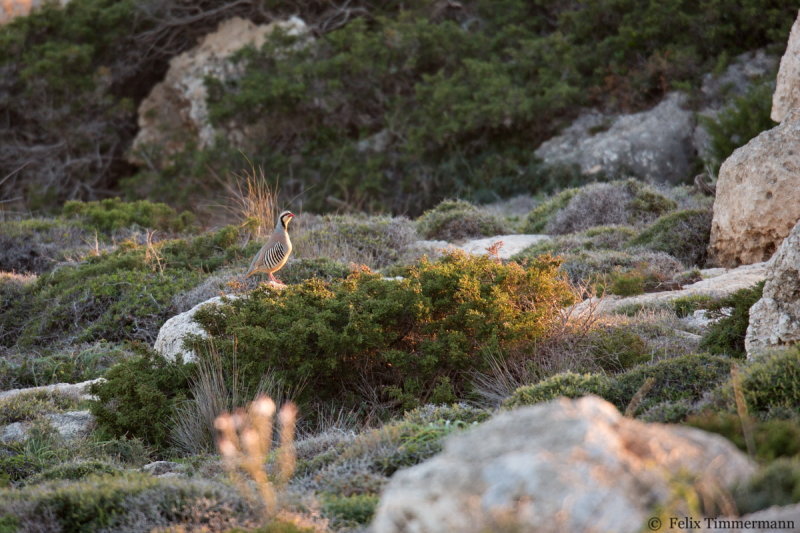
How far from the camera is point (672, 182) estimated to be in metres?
16.5

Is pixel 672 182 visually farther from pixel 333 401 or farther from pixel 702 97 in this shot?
pixel 333 401

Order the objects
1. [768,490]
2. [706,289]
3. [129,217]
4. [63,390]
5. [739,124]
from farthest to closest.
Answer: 1. [739,124]
2. [129,217]
3. [706,289]
4. [63,390]
5. [768,490]

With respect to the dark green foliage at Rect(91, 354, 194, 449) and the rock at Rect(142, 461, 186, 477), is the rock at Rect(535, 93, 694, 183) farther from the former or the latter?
the rock at Rect(142, 461, 186, 477)

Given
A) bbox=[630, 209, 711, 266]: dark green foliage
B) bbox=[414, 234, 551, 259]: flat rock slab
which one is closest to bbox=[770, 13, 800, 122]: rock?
bbox=[630, 209, 711, 266]: dark green foliage

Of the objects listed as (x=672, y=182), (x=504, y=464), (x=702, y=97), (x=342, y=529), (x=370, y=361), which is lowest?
(x=672, y=182)

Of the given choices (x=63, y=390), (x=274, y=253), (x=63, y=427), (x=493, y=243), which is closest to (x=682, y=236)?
(x=493, y=243)

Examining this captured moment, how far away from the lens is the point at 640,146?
54.6ft

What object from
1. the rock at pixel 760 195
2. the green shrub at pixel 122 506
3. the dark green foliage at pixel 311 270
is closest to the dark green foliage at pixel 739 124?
the rock at pixel 760 195

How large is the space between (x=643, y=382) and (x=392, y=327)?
81.9 inches

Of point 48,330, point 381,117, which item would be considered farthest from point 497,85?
point 48,330

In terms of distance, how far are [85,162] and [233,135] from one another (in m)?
3.45

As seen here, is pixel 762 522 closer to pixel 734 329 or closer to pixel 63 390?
pixel 734 329

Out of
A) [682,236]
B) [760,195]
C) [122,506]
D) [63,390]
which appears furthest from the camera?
[682,236]

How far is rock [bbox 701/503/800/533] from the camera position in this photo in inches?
106
